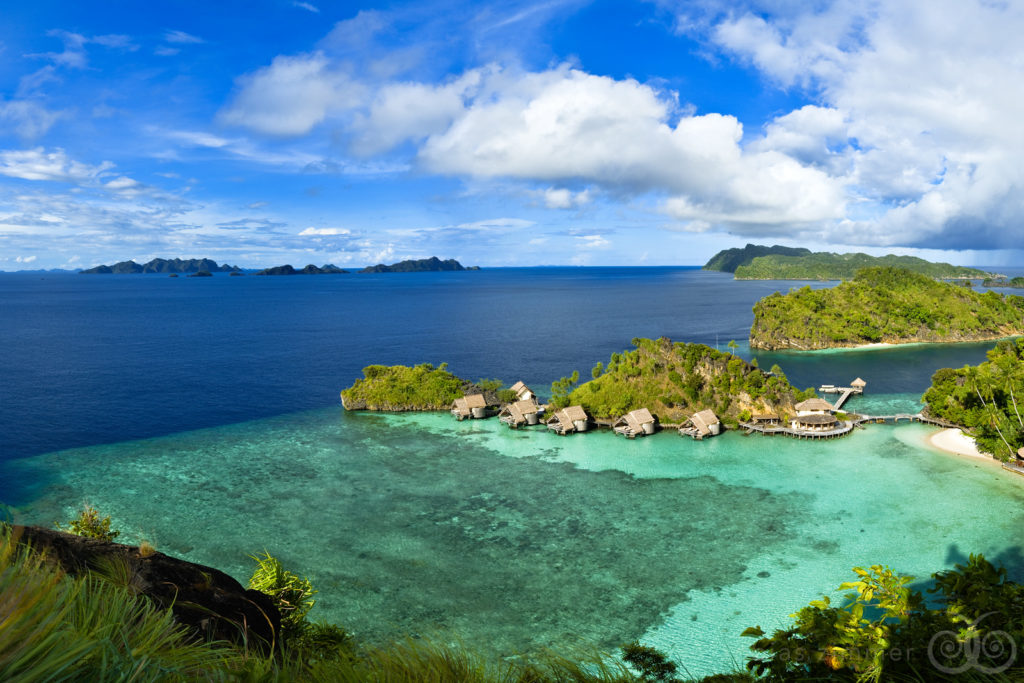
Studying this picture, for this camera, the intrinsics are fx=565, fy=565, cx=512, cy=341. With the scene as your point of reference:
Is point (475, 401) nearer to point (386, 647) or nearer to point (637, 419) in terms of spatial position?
point (637, 419)

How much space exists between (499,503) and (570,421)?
13715mm

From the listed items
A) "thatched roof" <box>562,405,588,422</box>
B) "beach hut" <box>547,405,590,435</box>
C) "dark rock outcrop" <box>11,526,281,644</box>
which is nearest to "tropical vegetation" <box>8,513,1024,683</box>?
"dark rock outcrop" <box>11,526,281,644</box>

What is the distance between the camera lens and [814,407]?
42844 millimetres

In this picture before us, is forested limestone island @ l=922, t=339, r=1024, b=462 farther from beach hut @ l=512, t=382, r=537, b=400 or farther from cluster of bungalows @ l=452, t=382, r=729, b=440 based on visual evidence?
beach hut @ l=512, t=382, r=537, b=400

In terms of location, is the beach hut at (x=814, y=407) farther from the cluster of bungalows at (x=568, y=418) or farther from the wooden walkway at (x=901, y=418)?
the cluster of bungalows at (x=568, y=418)

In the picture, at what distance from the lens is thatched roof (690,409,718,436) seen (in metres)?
41.2

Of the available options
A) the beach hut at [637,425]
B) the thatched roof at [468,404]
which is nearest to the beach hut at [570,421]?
the beach hut at [637,425]

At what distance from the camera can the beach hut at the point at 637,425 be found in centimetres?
4181

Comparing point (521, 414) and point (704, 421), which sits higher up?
point (521, 414)

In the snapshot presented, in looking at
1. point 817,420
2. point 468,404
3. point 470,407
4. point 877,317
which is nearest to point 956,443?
point 817,420

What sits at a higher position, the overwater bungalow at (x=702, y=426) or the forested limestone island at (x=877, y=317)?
the forested limestone island at (x=877, y=317)

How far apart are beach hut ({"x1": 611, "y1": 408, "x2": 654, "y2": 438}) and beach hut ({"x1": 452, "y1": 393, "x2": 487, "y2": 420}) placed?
11085 millimetres

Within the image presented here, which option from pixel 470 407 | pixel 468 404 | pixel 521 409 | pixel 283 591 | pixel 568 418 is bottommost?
pixel 568 418

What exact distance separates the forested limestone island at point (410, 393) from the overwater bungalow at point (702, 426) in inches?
634
